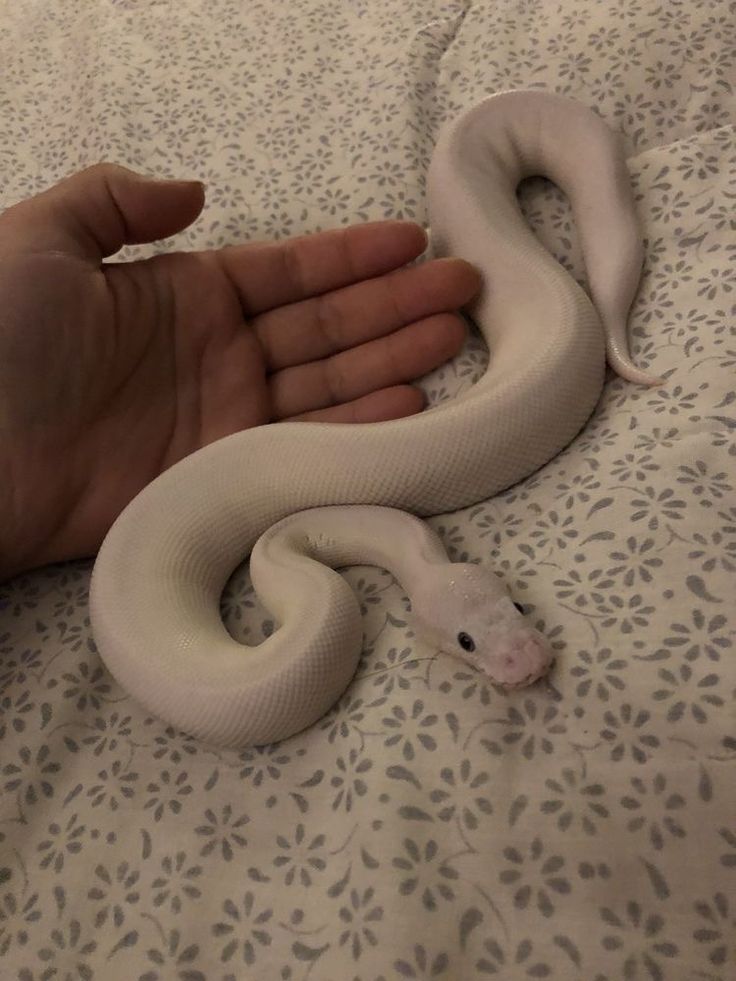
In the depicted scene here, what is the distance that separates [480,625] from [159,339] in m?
0.69

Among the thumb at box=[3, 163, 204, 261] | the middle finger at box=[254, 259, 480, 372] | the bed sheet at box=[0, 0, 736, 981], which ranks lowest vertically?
the bed sheet at box=[0, 0, 736, 981]

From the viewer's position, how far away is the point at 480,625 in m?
0.78

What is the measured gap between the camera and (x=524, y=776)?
0.70 m

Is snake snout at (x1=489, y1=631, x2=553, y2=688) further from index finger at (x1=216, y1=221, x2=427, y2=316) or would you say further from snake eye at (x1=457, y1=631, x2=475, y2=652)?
index finger at (x1=216, y1=221, x2=427, y2=316)

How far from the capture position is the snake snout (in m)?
0.73

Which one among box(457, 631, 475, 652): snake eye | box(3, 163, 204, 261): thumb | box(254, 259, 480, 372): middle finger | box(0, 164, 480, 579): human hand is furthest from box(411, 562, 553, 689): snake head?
box(3, 163, 204, 261): thumb

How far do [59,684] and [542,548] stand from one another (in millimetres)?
583

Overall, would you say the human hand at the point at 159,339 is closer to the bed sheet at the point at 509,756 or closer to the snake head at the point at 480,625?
the bed sheet at the point at 509,756

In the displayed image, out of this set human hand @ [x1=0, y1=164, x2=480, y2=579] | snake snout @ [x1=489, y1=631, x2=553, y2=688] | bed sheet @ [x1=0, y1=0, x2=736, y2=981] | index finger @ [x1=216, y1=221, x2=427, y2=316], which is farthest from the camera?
index finger @ [x1=216, y1=221, x2=427, y2=316]

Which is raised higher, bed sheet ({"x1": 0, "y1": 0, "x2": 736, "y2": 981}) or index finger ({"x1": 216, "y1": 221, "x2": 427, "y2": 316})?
index finger ({"x1": 216, "y1": 221, "x2": 427, "y2": 316})

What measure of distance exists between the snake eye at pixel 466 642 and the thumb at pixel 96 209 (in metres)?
0.73

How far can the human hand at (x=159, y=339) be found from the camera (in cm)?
103

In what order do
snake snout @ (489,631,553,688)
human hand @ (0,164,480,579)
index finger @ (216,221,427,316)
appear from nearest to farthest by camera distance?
snake snout @ (489,631,553,688) → human hand @ (0,164,480,579) → index finger @ (216,221,427,316)

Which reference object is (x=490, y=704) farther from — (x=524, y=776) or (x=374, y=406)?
(x=374, y=406)
